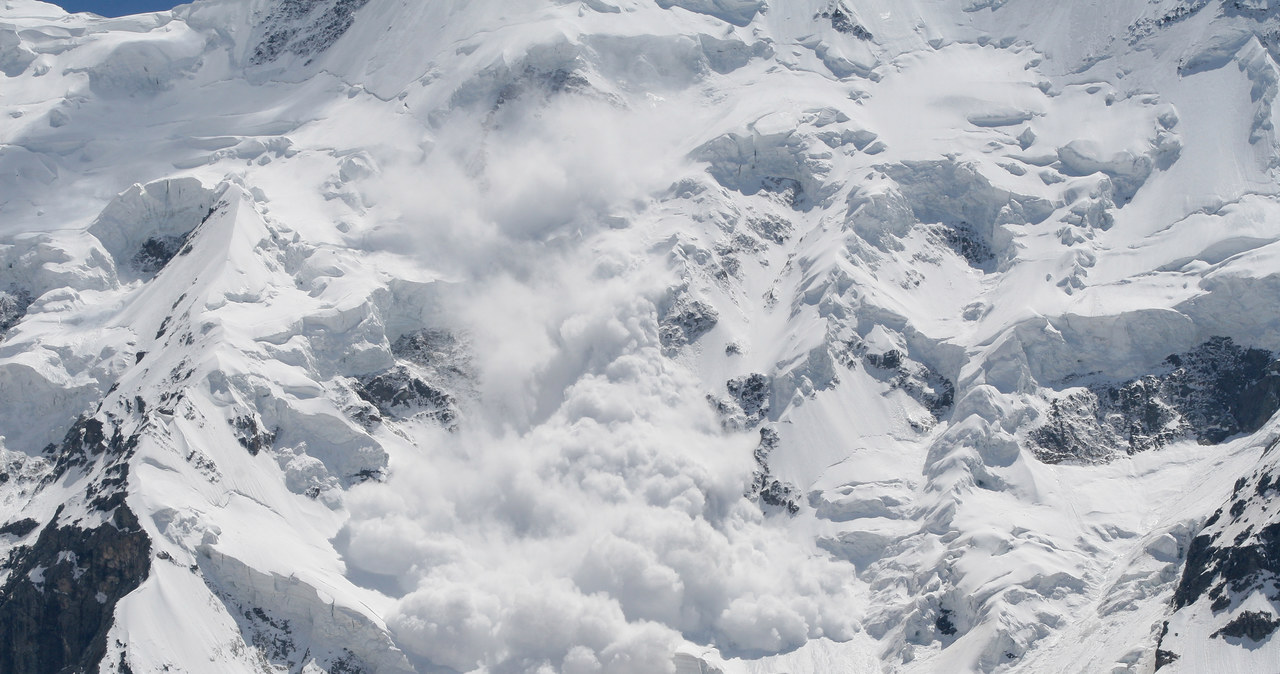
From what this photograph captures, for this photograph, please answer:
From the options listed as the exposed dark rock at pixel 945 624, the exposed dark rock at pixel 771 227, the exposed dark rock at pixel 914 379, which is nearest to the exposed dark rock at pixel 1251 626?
the exposed dark rock at pixel 945 624

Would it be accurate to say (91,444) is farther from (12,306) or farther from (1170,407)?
(1170,407)

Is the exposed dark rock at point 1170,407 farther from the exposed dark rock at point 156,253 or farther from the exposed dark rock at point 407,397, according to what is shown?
the exposed dark rock at point 156,253

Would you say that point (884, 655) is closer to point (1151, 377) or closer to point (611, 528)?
point (611, 528)

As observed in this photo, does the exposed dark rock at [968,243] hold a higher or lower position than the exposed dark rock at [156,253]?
higher

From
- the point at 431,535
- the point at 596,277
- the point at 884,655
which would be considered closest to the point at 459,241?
the point at 596,277

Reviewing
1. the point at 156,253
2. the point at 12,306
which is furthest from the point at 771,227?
the point at 12,306
